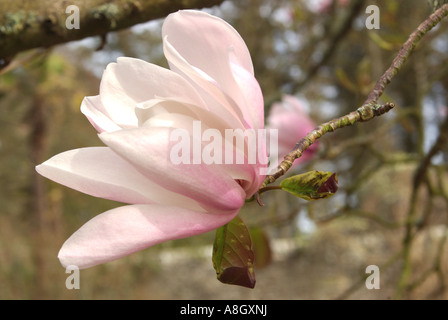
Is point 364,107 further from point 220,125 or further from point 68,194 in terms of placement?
point 68,194

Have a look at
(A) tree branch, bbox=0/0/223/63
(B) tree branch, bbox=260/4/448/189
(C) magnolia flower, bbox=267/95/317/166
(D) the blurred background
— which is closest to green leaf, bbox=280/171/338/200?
(B) tree branch, bbox=260/4/448/189

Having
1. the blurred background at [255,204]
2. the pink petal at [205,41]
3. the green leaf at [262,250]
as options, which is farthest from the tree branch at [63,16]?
the blurred background at [255,204]

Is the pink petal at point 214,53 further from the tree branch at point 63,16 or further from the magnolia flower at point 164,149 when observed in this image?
the tree branch at point 63,16

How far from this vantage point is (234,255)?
273mm

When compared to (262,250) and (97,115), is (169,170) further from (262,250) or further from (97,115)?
(262,250)

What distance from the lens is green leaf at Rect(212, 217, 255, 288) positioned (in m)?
0.26

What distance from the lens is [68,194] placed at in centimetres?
350

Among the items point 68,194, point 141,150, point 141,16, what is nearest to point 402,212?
point 141,16

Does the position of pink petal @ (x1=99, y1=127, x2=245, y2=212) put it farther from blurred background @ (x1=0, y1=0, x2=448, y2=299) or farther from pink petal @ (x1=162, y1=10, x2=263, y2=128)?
blurred background @ (x1=0, y1=0, x2=448, y2=299)

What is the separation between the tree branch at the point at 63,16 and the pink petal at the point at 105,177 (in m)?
0.19

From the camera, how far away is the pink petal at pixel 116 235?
0.24 metres

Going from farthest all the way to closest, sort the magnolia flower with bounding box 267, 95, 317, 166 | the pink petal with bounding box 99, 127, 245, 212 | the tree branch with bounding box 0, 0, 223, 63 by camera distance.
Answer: the magnolia flower with bounding box 267, 95, 317, 166
the tree branch with bounding box 0, 0, 223, 63
the pink petal with bounding box 99, 127, 245, 212

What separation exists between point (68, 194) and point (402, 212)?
2.39m

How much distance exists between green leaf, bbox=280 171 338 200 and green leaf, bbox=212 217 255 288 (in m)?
0.04
